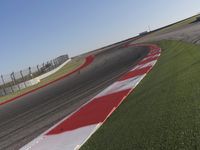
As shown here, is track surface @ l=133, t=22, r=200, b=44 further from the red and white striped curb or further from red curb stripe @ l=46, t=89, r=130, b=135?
the red and white striped curb

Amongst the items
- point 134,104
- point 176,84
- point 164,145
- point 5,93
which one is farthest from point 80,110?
point 5,93

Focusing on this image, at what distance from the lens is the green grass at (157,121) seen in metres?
3.69

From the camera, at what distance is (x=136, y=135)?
13.8ft

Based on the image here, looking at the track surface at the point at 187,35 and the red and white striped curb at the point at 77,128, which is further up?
the red and white striped curb at the point at 77,128

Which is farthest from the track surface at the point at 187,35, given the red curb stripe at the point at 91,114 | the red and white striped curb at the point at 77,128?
the red and white striped curb at the point at 77,128

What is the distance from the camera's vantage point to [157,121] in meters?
4.52

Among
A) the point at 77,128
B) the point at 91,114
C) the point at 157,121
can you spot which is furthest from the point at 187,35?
the point at 157,121

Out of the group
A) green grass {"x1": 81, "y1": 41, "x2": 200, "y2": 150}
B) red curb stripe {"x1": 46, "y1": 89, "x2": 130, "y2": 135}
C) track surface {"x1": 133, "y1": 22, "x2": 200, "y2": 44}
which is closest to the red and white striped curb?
red curb stripe {"x1": 46, "y1": 89, "x2": 130, "y2": 135}

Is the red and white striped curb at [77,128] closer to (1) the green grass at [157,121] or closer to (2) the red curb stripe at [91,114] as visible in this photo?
(2) the red curb stripe at [91,114]

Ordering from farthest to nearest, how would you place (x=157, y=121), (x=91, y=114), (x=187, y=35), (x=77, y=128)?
(x=187, y=35) → (x=91, y=114) → (x=77, y=128) → (x=157, y=121)

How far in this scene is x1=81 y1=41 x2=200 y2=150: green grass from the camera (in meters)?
3.69

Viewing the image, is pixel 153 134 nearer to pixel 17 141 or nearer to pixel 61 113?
pixel 17 141

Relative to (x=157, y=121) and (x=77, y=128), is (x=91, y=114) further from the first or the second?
(x=157, y=121)

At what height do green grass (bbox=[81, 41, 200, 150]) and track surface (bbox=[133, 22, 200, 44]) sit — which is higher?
green grass (bbox=[81, 41, 200, 150])
